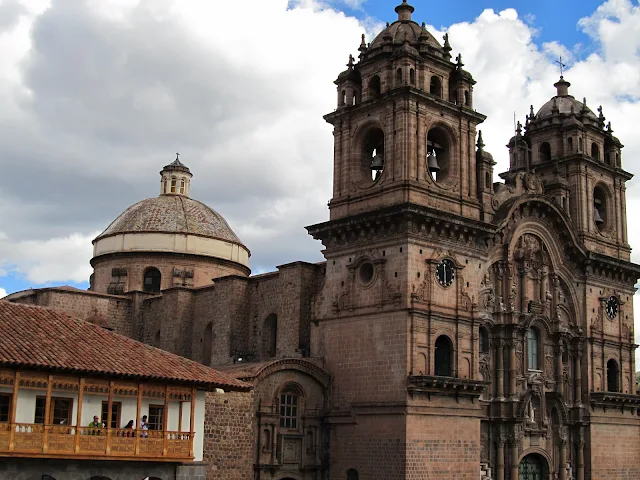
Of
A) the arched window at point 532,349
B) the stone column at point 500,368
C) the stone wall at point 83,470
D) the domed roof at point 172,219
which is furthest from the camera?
the domed roof at point 172,219

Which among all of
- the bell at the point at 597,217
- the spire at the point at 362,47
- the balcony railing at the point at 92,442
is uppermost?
the spire at the point at 362,47

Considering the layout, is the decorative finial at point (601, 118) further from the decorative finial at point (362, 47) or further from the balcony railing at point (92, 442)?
the balcony railing at point (92, 442)

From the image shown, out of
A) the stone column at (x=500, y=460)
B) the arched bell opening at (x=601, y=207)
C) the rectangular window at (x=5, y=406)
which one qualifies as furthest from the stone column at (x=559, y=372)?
the rectangular window at (x=5, y=406)

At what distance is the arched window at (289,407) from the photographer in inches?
1460

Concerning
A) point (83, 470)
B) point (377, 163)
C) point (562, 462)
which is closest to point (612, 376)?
point (562, 462)

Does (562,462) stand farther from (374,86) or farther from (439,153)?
(374,86)

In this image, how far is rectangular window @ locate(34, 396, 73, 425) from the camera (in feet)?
90.0

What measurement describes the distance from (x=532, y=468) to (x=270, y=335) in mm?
12884

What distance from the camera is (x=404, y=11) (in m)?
42.3

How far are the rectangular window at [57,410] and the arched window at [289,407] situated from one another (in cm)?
1073

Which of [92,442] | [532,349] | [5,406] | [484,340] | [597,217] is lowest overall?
[92,442]

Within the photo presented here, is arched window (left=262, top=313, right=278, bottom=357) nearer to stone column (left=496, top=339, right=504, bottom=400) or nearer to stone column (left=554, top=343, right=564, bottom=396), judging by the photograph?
stone column (left=496, top=339, right=504, bottom=400)

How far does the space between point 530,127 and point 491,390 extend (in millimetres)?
15892

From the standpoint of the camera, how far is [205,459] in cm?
3259
